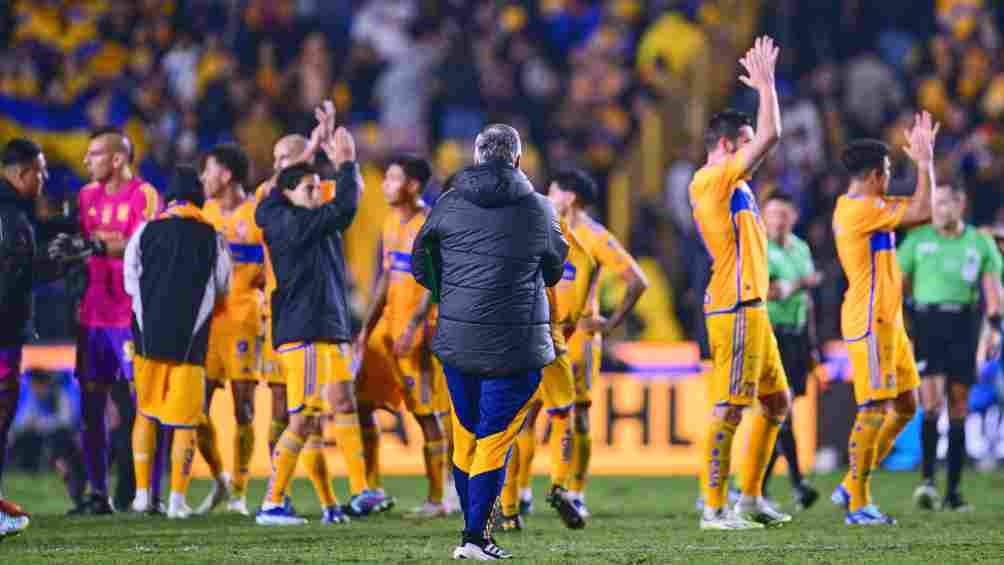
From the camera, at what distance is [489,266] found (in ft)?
31.4

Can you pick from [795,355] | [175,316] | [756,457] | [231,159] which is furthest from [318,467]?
[795,355]

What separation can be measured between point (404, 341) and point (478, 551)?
11.9ft

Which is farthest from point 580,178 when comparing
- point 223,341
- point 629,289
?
point 223,341

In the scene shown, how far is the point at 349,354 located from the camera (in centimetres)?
1214

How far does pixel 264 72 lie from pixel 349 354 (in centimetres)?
1027

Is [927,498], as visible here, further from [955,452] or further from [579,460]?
[579,460]

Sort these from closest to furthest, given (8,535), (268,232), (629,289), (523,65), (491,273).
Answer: (491,273), (8,535), (268,232), (629,289), (523,65)

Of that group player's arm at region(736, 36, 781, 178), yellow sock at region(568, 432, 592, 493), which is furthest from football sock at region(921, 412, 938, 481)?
player's arm at region(736, 36, 781, 178)

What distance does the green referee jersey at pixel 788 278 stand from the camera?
14.4 meters

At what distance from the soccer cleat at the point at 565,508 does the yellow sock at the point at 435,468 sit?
157 centimetres

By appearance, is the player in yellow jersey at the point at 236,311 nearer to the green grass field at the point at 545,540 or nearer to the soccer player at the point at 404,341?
the green grass field at the point at 545,540

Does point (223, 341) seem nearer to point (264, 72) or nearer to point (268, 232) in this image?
point (268, 232)

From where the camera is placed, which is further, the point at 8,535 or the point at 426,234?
the point at 8,535

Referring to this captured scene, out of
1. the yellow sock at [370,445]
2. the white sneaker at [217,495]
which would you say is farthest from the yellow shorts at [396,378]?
the white sneaker at [217,495]
